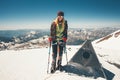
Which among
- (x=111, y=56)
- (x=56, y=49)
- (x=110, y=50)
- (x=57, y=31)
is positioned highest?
(x=57, y=31)

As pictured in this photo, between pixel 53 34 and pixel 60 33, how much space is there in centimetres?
43

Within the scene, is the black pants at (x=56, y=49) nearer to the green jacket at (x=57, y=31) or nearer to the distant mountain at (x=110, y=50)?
the green jacket at (x=57, y=31)

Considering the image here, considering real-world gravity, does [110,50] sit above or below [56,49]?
below

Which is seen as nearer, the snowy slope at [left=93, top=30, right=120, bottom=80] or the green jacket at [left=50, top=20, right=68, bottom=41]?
the green jacket at [left=50, top=20, right=68, bottom=41]

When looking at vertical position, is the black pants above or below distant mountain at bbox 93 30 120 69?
above

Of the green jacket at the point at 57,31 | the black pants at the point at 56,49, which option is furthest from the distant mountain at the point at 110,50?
the green jacket at the point at 57,31

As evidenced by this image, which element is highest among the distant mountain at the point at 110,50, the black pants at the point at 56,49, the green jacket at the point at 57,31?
the green jacket at the point at 57,31

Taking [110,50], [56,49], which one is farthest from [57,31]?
[110,50]

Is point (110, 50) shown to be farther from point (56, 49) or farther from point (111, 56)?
point (56, 49)

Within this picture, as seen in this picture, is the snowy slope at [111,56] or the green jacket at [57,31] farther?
the snowy slope at [111,56]

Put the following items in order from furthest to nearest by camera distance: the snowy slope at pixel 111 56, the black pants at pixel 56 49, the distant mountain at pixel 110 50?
the distant mountain at pixel 110 50 → the snowy slope at pixel 111 56 → the black pants at pixel 56 49

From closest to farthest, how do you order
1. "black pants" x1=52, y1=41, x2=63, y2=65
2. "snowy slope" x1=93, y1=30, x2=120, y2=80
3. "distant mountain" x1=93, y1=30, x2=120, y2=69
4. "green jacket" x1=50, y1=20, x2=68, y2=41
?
"green jacket" x1=50, y1=20, x2=68, y2=41 → "black pants" x1=52, y1=41, x2=63, y2=65 → "snowy slope" x1=93, y1=30, x2=120, y2=80 → "distant mountain" x1=93, y1=30, x2=120, y2=69

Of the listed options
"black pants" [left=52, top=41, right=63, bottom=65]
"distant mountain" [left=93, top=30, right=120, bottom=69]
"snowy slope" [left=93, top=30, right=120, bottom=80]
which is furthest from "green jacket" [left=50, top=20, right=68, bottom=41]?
"distant mountain" [left=93, top=30, right=120, bottom=69]

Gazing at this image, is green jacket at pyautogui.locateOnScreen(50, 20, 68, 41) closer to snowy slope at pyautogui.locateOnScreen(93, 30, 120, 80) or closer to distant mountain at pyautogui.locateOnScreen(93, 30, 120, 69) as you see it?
snowy slope at pyautogui.locateOnScreen(93, 30, 120, 80)
